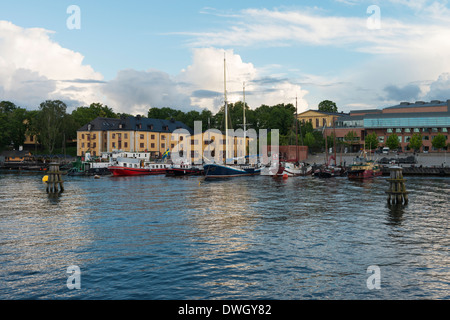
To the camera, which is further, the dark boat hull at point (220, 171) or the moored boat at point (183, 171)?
the moored boat at point (183, 171)

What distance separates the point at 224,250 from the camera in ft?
84.3

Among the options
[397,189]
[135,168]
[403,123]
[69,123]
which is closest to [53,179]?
[135,168]

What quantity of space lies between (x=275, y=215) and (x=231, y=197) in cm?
1538

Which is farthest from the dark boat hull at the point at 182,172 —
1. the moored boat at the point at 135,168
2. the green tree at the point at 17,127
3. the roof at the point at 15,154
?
the green tree at the point at 17,127

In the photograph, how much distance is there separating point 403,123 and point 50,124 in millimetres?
139137

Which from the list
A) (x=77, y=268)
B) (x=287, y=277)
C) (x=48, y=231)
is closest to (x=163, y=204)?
(x=48, y=231)

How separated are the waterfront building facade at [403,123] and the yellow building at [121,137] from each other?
67222 mm

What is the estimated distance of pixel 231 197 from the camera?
2130 inches

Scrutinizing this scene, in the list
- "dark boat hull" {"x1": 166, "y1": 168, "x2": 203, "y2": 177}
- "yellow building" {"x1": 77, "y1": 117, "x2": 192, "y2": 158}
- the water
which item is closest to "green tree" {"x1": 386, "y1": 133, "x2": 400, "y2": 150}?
"yellow building" {"x1": 77, "y1": 117, "x2": 192, "y2": 158}

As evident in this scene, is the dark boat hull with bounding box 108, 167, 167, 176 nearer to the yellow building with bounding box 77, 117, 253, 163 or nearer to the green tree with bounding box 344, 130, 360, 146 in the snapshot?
the yellow building with bounding box 77, 117, 253, 163

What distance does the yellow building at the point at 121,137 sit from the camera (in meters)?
149

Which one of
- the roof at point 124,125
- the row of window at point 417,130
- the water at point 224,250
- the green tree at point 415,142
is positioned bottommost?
the water at point 224,250

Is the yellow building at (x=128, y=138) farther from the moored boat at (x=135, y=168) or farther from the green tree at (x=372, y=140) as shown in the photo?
the green tree at (x=372, y=140)

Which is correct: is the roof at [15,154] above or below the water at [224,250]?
above
